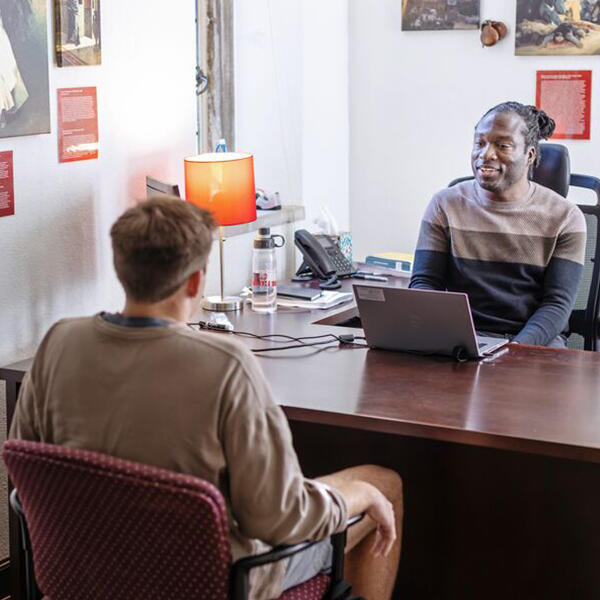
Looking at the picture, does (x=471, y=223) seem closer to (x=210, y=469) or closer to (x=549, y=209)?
(x=549, y=209)

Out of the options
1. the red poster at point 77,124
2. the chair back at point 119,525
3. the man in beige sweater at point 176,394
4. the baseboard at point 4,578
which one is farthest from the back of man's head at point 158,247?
the baseboard at point 4,578

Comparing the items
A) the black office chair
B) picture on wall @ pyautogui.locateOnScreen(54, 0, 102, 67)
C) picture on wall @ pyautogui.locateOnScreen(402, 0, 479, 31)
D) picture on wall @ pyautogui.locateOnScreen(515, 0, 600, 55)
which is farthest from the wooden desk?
picture on wall @ pyautogui.locateOnScreen(402, 0, 479, 31)

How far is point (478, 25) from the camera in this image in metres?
4.56

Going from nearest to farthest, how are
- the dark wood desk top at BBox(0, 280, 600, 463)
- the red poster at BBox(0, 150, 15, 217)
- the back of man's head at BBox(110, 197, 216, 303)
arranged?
the back of man's head at BBox(110, 197, 216, 303), the dark wood desk top at BBox(0, 280, 600, 463), the red poster at BBox(0, 150, 15, 217)

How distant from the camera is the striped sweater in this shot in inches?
128

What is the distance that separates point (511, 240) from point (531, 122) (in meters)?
0.38

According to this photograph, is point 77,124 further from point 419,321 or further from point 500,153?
point 500,153

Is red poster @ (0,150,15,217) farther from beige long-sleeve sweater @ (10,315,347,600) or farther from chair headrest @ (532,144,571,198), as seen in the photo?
chair headrest @ (532,144,571,198)

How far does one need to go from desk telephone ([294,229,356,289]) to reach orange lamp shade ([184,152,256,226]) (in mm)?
571

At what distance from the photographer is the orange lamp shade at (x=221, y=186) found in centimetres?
330

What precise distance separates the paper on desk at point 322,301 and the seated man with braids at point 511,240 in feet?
0.91

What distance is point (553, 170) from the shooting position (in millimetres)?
3469

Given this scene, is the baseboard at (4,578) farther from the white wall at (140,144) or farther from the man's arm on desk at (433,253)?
the man's arm on desk at (433,253)

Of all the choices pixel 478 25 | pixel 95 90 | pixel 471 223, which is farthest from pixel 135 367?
pixel 478 25
